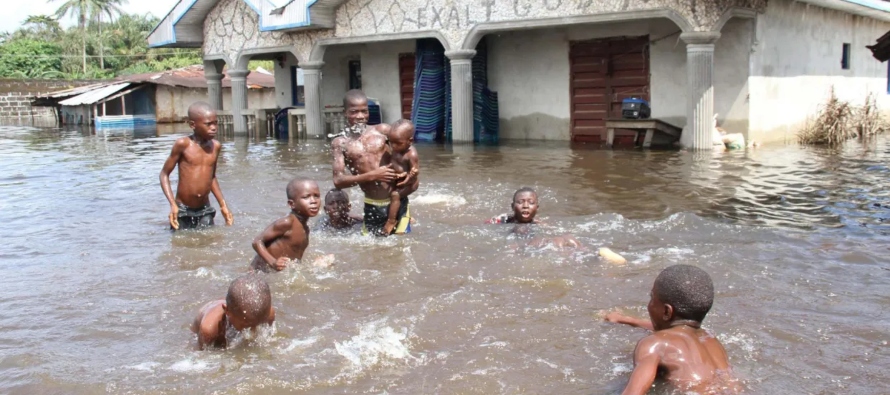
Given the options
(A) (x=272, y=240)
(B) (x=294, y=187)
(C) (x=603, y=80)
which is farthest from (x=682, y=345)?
(C) (x=603, y=80)

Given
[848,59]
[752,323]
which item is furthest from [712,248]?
[848,59]

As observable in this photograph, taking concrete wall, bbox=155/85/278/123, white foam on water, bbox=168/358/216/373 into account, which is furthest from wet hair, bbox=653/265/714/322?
concrete wall, bbox=155/85/278/123

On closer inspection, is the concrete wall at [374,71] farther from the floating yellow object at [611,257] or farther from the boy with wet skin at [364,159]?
the floating yellow object at [611,257]

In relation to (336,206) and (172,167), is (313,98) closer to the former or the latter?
(172,167)

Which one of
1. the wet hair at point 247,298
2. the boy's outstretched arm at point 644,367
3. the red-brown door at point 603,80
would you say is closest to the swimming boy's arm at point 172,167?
the wet hair at point 247,298

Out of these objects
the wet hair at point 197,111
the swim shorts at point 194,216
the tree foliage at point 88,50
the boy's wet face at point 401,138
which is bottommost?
the swim shorts at point 194,216

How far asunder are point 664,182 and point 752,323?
6245mm

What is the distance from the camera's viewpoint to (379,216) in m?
7.45

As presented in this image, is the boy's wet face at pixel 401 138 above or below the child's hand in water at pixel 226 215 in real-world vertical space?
above

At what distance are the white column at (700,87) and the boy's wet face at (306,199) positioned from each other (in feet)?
32.4

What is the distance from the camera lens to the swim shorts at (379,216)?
743cm

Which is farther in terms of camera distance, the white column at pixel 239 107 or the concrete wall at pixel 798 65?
the white column at pixel 239 107

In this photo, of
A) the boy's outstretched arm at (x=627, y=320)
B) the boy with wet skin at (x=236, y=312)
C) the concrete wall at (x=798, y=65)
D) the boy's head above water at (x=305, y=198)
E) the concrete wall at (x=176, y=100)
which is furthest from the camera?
the concrete wall at (x=176, y=100)

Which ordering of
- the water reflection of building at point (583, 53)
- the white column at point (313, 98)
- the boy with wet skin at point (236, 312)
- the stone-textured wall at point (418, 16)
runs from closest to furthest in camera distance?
the boy with wet skin at point (236, 312)
the stone-textured wall at point (418, 16)
the water reflection of building at point (583, 53)
the white column at point (313, 98)
